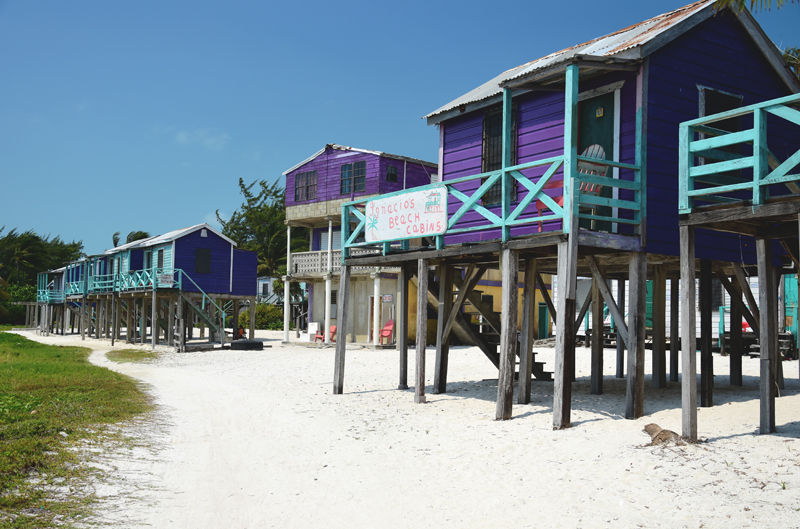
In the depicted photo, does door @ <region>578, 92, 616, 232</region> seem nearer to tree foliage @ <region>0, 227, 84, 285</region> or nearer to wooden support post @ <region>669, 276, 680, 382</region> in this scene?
wooden support post @ <region>669, 276, 680, 382</region>

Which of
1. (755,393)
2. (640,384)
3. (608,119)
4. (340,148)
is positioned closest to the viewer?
(640,384)

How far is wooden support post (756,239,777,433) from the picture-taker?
8172 mm

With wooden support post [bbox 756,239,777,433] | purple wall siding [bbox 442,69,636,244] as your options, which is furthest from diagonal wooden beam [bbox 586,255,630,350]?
wooden support post [bbox 756,239,777,433]

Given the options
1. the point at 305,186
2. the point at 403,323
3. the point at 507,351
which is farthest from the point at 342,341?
the point at 305,186

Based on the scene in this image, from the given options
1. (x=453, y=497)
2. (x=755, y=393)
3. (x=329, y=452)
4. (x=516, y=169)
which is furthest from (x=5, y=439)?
(x=755, y=393)

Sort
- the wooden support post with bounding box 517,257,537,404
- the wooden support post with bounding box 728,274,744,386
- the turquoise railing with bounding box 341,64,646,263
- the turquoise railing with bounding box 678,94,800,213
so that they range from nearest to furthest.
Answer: the turquoise railing with bounding box 678,94,800,213
the turquoise railing with bounding box 341,64,646,263
the wooden support post with bounding box 517,257,537,404
the wooden support post with bounding box 728,274,744,386

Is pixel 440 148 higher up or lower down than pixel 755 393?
higher up

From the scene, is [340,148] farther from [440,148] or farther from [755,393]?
[755,393]

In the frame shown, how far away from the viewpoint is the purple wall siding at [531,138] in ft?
35.2

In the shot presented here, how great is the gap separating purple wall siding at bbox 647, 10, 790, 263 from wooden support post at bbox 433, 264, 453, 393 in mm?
4472

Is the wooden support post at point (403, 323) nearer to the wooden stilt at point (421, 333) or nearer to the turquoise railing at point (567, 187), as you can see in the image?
the wooden stilt at point (421, 333)

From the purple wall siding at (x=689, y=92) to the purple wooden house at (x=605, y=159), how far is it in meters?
0.03

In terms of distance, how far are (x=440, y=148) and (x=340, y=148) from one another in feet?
57.7

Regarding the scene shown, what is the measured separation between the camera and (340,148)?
31.0m
